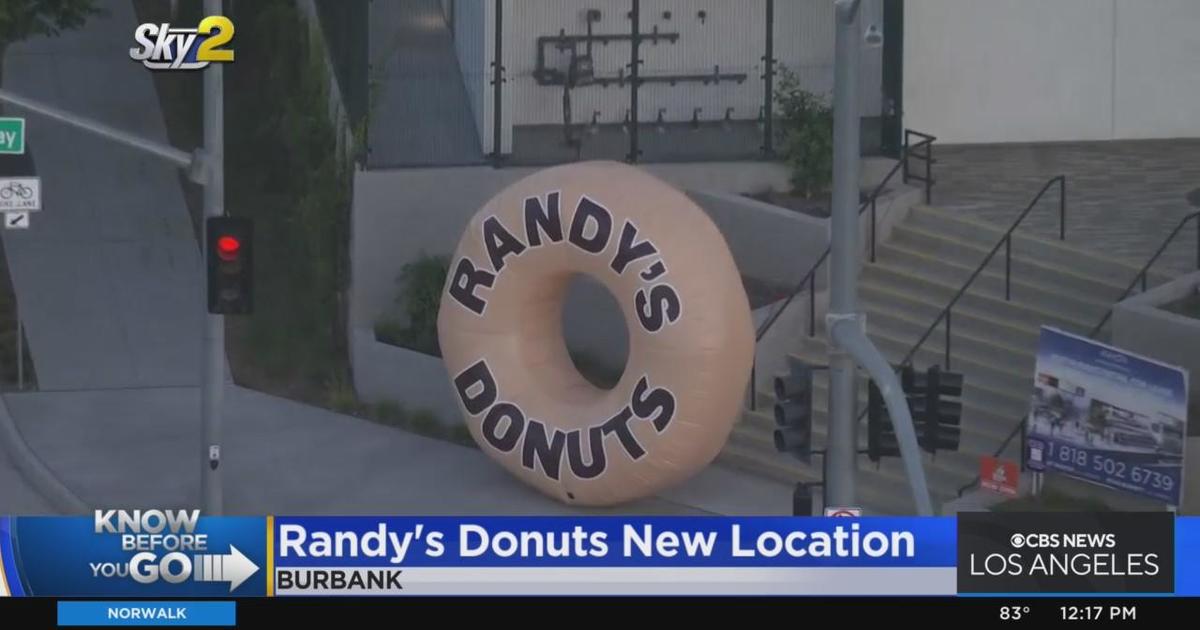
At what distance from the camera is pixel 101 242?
29.4 metres

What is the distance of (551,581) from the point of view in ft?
57.5

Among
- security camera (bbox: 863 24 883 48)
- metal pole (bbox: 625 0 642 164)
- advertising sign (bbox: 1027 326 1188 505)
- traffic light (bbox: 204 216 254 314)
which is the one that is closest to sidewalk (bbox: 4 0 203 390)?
traffic light (bbox: 204 216 254 314)

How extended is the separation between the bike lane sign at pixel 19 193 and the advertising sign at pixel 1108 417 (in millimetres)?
10539

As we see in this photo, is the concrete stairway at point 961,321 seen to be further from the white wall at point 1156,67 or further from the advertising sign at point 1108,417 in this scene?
the white wall at point 1156,67

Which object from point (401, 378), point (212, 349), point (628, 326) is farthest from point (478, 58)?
point (212, 349)

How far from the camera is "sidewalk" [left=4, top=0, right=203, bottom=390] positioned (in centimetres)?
2656

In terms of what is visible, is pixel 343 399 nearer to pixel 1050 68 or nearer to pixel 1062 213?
pixel 1062 213

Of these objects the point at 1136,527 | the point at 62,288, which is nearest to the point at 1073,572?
the point at 1136,527

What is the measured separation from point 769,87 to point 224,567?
1191cm

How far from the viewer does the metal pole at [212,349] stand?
69.9ft

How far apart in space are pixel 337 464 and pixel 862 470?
5436mm

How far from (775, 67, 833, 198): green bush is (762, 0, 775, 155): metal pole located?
0.12 meters

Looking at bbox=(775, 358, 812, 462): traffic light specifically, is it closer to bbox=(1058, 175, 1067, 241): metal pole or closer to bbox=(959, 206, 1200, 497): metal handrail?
bbox=(959, 206, 1200, 497): metal handrail

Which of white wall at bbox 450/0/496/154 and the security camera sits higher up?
white wall at bbox 450/0/496/154
